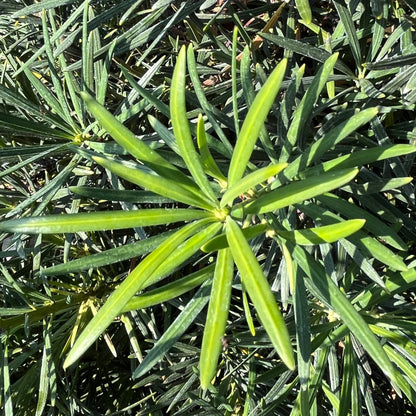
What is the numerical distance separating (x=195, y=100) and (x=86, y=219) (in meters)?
0.44

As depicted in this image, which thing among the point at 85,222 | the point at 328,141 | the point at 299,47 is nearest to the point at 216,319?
the point at 85,222

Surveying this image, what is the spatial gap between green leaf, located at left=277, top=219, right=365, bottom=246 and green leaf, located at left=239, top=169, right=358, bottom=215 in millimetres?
49

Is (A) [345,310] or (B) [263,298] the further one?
(A) [345,310]

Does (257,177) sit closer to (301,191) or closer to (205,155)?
(301,191)

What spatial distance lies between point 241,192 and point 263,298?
11 cm

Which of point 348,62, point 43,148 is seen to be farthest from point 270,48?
point 43,148

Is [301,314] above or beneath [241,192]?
beneath

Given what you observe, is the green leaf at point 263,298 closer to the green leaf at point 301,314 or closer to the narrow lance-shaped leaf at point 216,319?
the narrow lance-shaped leaf at point 216,319

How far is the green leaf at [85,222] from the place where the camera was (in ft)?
1.80

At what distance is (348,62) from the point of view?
1.13m

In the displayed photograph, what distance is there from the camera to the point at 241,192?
1.75 feet

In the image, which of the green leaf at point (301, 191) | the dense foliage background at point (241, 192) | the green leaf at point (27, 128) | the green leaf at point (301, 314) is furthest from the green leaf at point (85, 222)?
the green leaf at point (27, 128)

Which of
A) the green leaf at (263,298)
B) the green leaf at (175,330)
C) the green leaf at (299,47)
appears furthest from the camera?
the green leaf at (299,47)

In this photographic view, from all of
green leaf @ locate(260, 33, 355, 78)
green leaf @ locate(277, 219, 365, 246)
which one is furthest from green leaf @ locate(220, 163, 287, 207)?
green leaf @ locate(260, 33, 355, 78)
